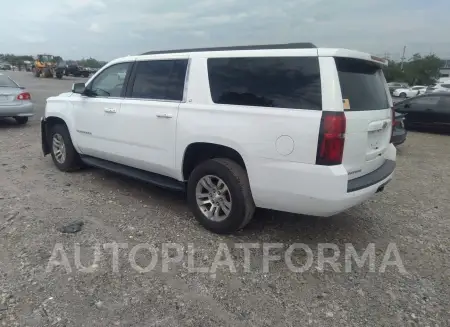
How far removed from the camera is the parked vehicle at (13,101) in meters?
9.99

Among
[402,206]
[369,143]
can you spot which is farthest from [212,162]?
[402,206]

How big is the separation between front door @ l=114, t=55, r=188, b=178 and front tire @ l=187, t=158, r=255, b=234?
1.33 feet

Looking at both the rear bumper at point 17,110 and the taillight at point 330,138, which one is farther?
the rear bumper at point 17,110

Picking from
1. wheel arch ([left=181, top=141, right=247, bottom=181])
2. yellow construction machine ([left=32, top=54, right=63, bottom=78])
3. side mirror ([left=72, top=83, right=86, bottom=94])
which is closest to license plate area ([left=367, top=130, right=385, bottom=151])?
wheel arch ([left=181, top=141, right=247, bottom=181])

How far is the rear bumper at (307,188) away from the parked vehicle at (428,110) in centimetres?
988

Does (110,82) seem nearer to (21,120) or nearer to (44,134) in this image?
(44,134)

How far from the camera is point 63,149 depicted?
5926 mm

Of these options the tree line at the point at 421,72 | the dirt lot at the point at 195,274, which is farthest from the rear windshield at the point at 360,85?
the tree line at the point at 421,72

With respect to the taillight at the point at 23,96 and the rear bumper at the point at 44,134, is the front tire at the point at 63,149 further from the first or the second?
the taillight at the point at 23,96

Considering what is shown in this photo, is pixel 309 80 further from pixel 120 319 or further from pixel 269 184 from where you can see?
pixel 120 319

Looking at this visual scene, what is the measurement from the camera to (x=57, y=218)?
4250mm

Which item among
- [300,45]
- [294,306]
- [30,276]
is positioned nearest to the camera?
[294,306]

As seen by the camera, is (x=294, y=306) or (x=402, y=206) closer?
(x=294, y=306)

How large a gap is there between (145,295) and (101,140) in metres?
2.75
